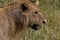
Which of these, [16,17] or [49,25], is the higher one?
[16,17]

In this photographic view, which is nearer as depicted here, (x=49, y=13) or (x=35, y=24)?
(x=35, y=24)

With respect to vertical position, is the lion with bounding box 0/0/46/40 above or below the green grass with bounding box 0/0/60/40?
above

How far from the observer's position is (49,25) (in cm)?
845

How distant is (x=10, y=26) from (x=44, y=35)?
2337 mm

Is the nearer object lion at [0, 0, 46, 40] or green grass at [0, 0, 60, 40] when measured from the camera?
lion at [0, 0, 46, 40]

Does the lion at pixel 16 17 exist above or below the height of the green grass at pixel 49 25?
above

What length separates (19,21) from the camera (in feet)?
18.8

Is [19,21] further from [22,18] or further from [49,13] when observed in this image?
[49,13]

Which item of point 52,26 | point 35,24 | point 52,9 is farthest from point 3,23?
point 52,9

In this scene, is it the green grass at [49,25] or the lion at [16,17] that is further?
the green grass at [49,25]

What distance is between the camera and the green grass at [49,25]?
776cm

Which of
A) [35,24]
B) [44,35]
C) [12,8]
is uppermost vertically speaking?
[12,8]

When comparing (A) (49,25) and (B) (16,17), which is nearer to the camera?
(B) (16,17)

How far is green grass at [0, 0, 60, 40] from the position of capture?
776cm
